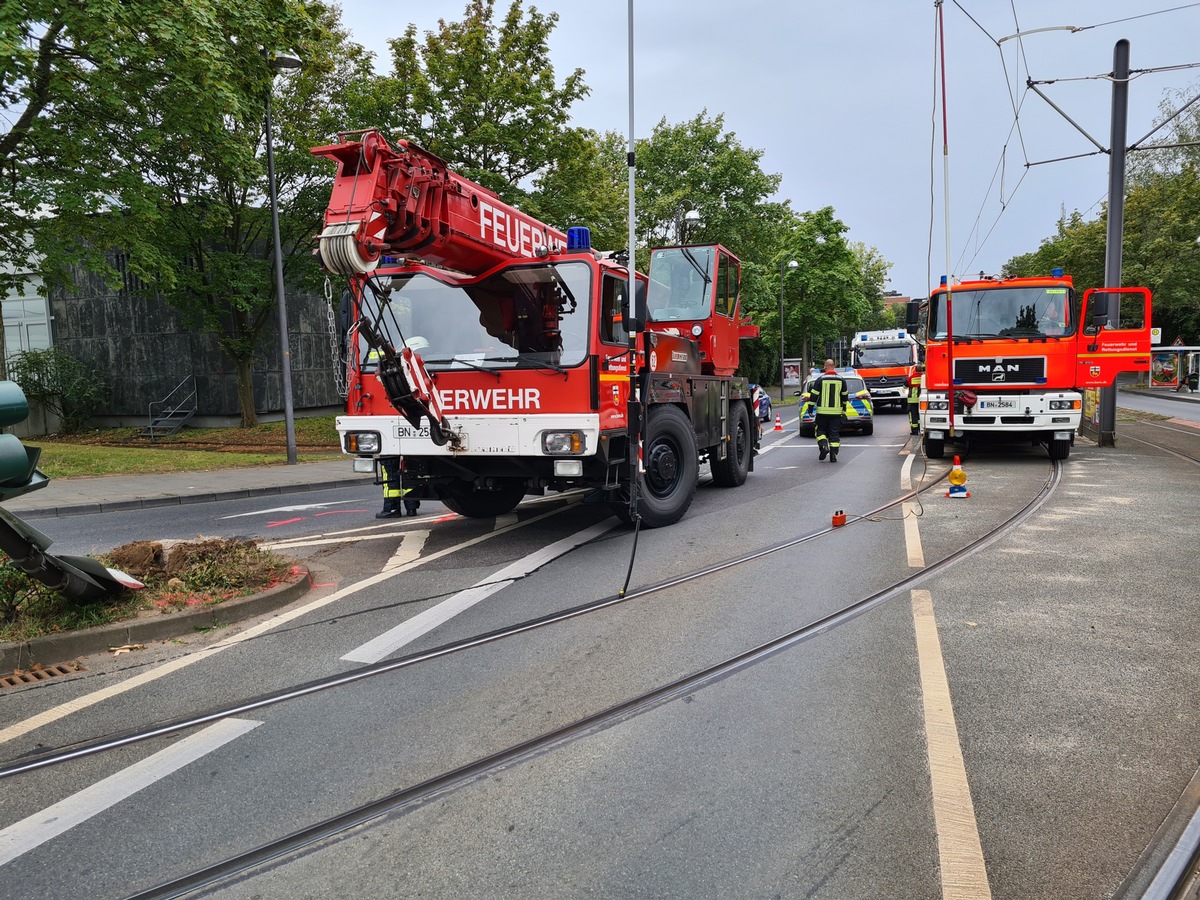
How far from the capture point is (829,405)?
14719mm

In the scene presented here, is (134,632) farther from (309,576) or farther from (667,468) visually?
(667,468)

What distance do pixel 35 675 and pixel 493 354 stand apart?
4.14 metres

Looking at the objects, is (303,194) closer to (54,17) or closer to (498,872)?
(54,17)

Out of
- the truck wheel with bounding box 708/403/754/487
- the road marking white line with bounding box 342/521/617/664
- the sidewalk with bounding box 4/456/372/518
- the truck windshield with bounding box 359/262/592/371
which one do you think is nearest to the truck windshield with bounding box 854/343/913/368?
the truck wheel with bounding box 708/403/754/487

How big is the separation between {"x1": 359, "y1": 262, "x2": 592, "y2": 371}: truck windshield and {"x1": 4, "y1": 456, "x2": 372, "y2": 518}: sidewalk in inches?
273

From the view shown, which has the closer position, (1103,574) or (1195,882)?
(1195,882)

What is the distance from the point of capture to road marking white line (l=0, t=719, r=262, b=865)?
281 centimetres

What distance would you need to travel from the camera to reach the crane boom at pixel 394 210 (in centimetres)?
596

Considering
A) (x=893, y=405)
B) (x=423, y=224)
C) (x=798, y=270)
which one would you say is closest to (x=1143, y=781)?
(x=423, y=224)

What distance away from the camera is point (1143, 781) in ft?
10.1

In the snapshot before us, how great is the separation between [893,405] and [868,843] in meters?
29.9

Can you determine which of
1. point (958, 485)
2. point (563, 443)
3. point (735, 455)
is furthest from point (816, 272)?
point (563, 443)

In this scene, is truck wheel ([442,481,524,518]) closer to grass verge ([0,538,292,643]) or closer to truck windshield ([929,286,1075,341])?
grass verge ([0,538,292,643])

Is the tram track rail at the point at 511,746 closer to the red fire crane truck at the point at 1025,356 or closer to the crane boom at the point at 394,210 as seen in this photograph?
the crane boom at the point at 394,210
